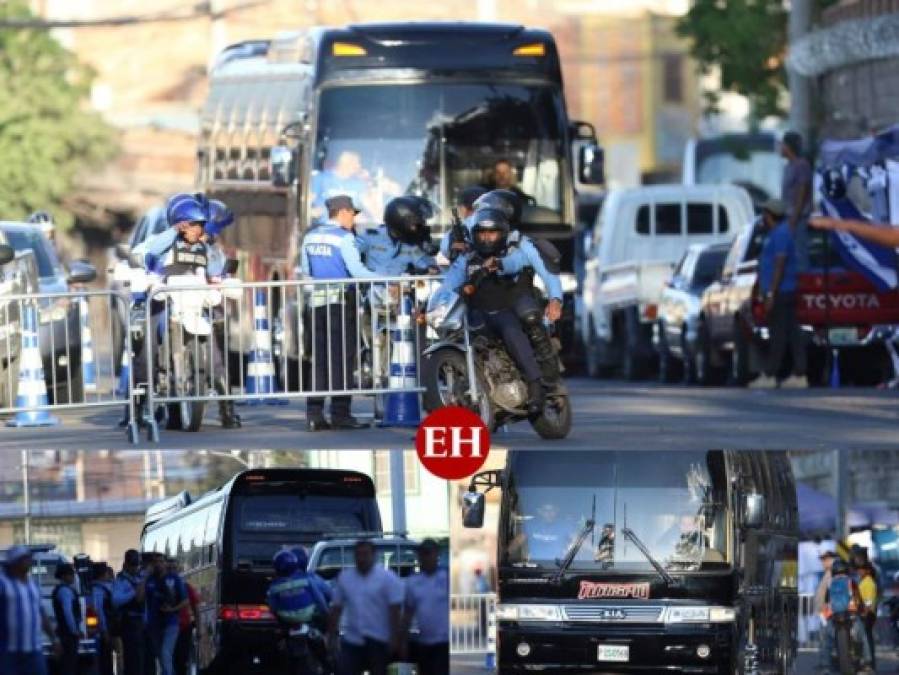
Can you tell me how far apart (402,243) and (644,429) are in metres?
2.30

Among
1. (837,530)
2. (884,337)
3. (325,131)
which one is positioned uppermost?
(325,131)

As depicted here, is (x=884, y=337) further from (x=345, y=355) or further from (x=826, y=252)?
(x=345, y=355)

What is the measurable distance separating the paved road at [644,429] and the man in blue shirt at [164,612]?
6.11 ft

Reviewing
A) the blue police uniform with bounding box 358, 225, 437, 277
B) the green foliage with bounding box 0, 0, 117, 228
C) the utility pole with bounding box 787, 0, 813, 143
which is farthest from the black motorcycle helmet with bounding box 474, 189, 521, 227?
the green foliage with bounding box 0, 0, 117, 228

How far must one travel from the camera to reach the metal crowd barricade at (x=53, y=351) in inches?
790

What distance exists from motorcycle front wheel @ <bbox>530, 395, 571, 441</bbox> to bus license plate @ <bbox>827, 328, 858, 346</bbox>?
28.3 ft

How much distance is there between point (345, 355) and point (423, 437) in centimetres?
165

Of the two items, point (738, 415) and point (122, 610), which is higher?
point (738, 415)

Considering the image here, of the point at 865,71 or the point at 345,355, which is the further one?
the point at 865,71

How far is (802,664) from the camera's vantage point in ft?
99.0

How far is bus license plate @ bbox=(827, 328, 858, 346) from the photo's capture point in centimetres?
2845

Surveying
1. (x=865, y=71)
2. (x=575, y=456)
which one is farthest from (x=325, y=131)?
(x=865, y=71)

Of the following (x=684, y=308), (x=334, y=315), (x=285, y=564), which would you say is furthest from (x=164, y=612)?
(x=684, y=308)

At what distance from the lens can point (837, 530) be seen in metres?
34.5
